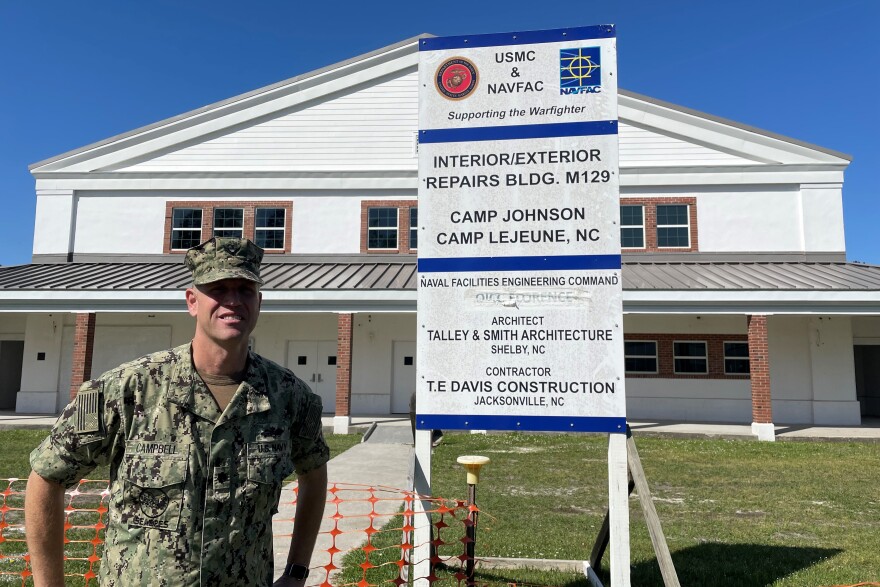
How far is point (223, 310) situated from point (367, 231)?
16.9 metres

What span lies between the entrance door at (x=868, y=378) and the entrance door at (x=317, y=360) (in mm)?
18848

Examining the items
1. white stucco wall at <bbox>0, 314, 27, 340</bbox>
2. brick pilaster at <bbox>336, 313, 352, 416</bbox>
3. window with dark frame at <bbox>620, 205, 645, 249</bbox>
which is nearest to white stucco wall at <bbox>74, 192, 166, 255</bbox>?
white stucco wall at <bbox>0, 314, 27, 340</bbox>

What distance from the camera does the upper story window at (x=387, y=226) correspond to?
1875 centimetres

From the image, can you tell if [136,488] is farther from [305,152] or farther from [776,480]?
[305,152]

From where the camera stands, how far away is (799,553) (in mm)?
6055

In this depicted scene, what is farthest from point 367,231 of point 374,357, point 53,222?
point 53,222

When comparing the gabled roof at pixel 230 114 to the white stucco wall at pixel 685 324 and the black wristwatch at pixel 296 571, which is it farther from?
the black wristwatch at pixel 296 571

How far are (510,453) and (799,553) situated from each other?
712 centimetres

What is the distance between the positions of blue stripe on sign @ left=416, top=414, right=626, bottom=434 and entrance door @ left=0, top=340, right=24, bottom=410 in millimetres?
21590

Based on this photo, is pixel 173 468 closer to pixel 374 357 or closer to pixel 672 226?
pixel 374 357

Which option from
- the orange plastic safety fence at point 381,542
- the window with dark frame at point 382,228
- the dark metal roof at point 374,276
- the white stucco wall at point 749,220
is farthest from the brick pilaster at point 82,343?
the white stucco wall at point 749,220

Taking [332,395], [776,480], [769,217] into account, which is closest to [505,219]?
[776,480]

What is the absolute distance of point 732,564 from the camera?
5.65 meters

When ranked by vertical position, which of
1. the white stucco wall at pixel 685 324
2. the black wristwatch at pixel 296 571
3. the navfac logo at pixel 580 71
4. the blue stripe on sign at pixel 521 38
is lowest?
the black wristwatch at pixel 296 571
